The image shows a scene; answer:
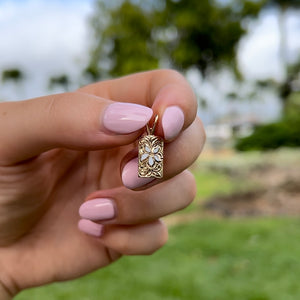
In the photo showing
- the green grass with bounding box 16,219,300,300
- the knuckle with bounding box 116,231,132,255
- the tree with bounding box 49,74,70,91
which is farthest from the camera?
the tree with bounding box 49,74,70,91

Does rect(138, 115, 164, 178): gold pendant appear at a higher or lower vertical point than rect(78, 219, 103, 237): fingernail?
higher

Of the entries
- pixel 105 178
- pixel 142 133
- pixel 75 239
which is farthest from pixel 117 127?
pixel 75 239

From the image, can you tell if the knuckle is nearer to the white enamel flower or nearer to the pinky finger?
the pinky finger

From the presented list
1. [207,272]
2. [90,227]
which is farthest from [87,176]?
[207,272]

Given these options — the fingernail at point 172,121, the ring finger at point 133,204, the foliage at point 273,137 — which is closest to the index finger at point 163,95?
the fingernail at point 172,121

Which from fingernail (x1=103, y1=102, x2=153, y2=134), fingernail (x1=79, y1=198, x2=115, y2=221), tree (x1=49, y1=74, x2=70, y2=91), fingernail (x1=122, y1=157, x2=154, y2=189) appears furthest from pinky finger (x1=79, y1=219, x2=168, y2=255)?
tree (x1=49, y1=74, x2=70, y2=91)

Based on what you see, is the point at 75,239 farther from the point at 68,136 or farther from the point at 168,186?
the point at 68,136
